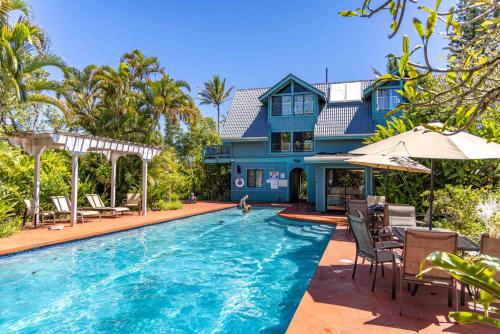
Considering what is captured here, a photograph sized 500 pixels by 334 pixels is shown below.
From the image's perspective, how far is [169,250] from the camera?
8.80m

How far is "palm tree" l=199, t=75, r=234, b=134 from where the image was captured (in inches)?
1561

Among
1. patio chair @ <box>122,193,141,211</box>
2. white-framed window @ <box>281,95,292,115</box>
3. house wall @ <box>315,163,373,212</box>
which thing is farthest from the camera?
white-framed window @ <box>281,95,292,115</box>

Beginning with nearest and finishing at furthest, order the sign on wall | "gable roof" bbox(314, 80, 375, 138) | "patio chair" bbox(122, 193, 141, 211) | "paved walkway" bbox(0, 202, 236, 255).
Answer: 1. "paved walkway" bbox(0, 202, 236, 255)
2. "patio chair" bbox(122, 193, 141, 211)
3. "gable roof" bbox(314, 80, 375, 138)
4. the sign on wall

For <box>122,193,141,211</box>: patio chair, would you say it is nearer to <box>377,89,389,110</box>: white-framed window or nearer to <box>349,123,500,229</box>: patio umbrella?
<box>349,123,500,229</box>: patio umbrella

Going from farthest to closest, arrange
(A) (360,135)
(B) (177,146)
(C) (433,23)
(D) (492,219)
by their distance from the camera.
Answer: (B) (177,146) → (A) (360,135) → (D) (492,219) → (C) (433,23)

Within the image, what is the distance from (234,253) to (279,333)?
173 inches

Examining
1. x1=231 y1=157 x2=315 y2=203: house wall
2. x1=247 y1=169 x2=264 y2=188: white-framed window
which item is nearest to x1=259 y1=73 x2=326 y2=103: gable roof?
x1=231 y1=157 x2=315 y2=203: house wall

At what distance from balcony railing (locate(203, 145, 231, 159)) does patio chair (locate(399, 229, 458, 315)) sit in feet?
64.4

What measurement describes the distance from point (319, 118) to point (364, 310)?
59.2ft

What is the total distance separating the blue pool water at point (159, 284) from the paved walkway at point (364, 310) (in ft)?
2.23

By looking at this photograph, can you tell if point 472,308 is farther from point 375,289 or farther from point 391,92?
point 391,92

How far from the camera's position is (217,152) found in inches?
936

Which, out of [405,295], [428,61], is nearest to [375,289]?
[405,295]

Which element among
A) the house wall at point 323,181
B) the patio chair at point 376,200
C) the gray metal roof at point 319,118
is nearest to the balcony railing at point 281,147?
the gray metal roof at point 319,118
